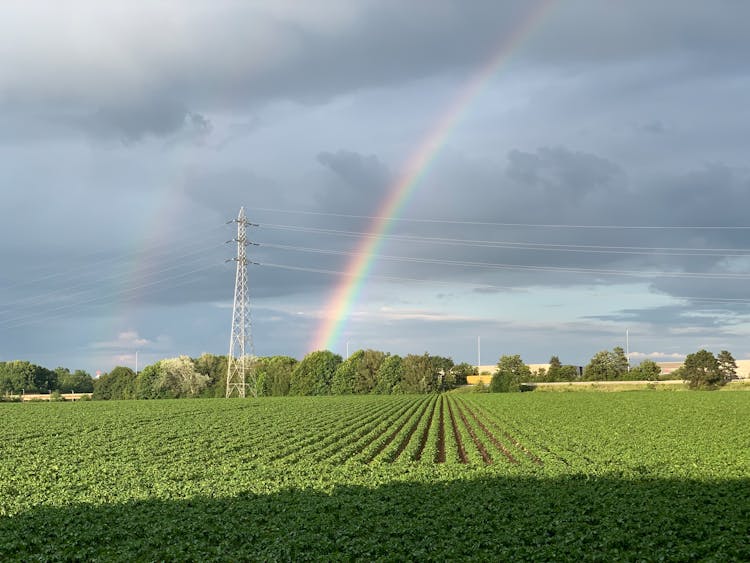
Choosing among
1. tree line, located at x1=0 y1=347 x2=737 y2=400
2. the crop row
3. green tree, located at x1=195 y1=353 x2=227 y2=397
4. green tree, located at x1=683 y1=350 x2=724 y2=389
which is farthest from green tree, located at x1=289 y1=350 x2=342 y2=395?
the crop row

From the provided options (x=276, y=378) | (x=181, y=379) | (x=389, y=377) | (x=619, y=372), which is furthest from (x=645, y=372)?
(x=181, y=379)

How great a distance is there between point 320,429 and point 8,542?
106 ft

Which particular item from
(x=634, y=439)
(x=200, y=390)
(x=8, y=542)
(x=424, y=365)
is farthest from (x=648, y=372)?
(x=8, y=542)

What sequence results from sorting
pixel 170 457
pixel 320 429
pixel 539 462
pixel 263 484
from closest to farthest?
pixel 263 484 → pixel 539 462 → pixel 170 457 → pixel 320 429

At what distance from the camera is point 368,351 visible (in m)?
158

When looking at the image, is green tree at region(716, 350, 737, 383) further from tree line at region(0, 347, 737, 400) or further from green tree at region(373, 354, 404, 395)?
green tree at region(373, 354, 404, 395)

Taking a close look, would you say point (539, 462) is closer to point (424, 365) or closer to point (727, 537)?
point (727, 537)

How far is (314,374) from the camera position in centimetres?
14775

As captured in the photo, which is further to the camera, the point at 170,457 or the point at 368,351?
the point at 368,351

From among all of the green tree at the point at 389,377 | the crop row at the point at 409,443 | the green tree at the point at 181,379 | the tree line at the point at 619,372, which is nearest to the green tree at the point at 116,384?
the green tree at the point at 181,379

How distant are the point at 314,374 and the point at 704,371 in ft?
242

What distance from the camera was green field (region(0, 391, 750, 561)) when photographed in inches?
625

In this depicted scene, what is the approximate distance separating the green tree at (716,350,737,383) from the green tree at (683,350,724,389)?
5.01 ft

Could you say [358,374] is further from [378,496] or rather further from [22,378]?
[378,496]
